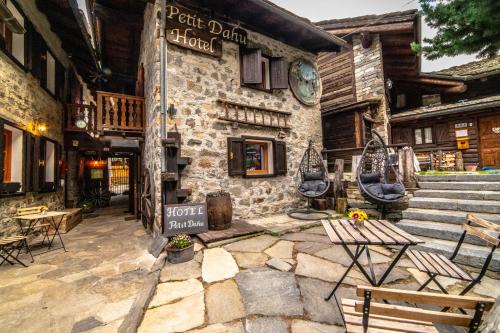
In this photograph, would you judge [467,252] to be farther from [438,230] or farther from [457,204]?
[457,204]

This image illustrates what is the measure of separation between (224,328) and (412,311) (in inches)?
54.0

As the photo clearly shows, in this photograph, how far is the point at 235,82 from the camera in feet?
18.4

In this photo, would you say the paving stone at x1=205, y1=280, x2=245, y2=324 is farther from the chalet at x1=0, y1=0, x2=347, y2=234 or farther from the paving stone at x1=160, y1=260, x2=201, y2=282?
the chalet at x1=0, y1=0, x2=347, y2=234

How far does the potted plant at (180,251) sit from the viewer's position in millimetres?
3137

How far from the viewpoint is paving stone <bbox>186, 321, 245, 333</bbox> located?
177cm

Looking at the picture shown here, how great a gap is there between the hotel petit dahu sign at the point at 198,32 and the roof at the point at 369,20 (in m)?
5.10

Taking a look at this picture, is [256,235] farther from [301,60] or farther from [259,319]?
[301,60]

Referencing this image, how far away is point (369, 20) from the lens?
A: 8.12 meters

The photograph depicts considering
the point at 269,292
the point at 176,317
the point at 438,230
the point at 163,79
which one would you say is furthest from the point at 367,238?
the point at 163,79

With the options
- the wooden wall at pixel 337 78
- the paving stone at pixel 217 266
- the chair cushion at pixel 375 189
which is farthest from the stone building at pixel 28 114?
the wooden wall at pixel 337 78

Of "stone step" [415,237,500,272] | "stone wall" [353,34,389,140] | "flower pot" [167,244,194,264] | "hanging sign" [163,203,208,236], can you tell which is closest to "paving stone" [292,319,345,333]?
"flower pot" [167,244,194,264]

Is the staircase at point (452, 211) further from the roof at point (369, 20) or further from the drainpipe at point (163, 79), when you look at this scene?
the roof at point (369, 20)

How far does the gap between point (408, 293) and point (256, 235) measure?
10.5 feet

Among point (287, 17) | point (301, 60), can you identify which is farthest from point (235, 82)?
point (301, 60)
